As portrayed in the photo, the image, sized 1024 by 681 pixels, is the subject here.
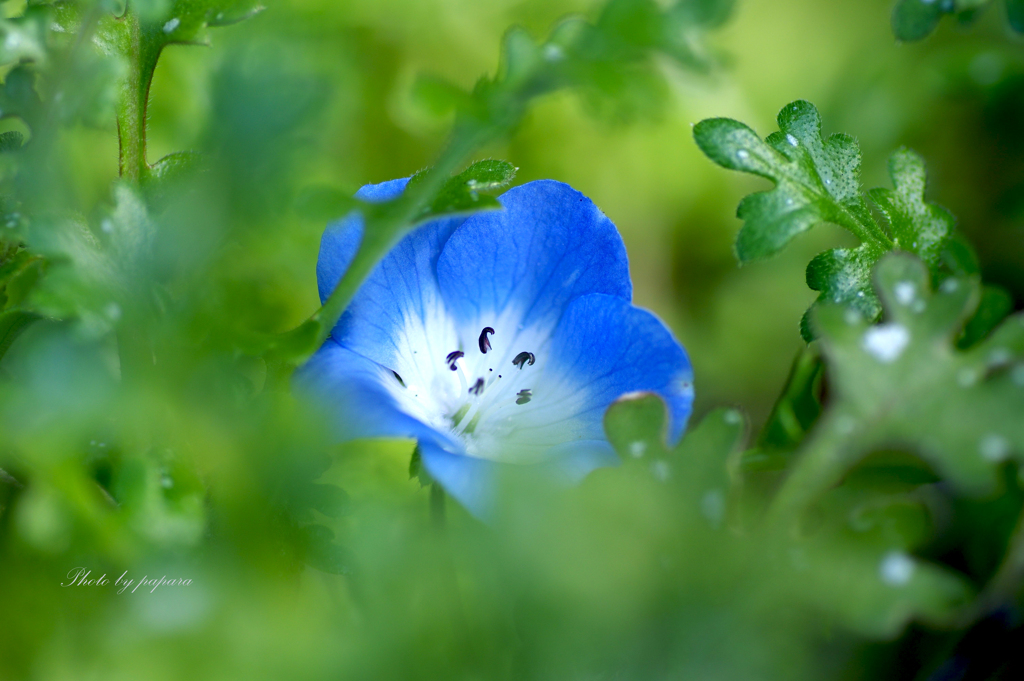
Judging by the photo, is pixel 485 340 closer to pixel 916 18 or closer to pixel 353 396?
pixel 353 396

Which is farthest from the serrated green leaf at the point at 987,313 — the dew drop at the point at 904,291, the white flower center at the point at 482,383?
the white flower center at the point at 482,383

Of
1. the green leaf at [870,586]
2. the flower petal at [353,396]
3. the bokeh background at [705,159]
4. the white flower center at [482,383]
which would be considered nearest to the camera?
the green leaf at [870,586]

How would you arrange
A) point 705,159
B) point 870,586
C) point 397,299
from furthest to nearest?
1. point 705,159
2. point 397,299
3. point 870,586

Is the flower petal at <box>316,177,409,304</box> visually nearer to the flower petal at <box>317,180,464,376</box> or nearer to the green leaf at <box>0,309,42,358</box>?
the flower petal at <box>317,180,464,376</box>

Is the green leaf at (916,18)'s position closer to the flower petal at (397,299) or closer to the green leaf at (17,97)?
Answer: the flower petal at (397,299)

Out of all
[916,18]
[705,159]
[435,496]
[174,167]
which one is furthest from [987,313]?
[705,159]
